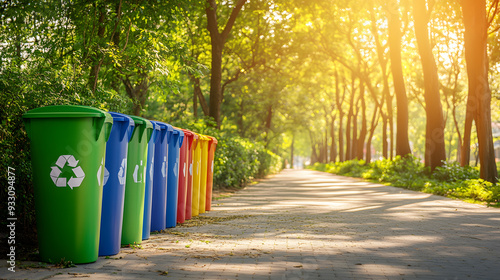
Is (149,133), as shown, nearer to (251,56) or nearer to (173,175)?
(173,175)

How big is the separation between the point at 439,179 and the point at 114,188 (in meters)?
15.9

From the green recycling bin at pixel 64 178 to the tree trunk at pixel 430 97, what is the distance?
17183 mm

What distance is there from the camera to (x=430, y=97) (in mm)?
20359

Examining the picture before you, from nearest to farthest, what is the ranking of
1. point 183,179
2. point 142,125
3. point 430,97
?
point 142,125 < point 183,179 < point 430,97

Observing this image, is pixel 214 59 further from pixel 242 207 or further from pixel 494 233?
pixel 494 233

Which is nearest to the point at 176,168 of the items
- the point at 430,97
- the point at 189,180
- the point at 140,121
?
the point at 189,180

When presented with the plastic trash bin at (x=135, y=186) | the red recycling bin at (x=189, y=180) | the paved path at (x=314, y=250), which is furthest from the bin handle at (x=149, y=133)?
the red recycling bin at (x=189, y=180)

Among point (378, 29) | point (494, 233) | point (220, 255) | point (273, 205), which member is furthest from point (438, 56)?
point (220, 255)

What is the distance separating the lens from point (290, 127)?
4797 centimetres

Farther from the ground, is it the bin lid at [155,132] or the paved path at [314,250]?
the bin lid at [155,132]

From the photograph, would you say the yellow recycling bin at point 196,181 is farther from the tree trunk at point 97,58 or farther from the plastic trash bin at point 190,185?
the tree trunk at point 97,58

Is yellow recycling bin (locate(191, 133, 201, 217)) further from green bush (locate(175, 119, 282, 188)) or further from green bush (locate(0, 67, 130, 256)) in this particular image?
green bush (locate(175, 119, 282, 188))

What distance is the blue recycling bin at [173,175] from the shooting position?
796 centimetres

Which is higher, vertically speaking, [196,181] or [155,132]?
[155,132]
